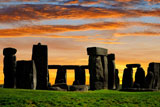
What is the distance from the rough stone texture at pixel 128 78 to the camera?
37.1 m

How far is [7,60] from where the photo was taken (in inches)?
1025

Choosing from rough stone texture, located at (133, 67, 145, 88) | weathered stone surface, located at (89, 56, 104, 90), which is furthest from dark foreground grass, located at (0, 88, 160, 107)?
rough stone texture, located at (133, 67, 145, 88)

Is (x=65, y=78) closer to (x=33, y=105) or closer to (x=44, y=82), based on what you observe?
(x=44, y=82)

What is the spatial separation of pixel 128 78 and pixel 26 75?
14.9 m

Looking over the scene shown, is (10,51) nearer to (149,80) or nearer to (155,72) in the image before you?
(149,80)

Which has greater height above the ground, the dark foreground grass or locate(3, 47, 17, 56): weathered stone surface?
locate(3, 47, 17, 56): weathered stone surface

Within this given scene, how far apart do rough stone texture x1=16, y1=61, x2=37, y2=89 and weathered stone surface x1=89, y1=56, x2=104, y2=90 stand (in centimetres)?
582

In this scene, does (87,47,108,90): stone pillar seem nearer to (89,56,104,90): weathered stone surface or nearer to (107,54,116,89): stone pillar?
(89,56,104,90): weathered stone surface

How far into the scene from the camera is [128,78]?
3719 centimetres

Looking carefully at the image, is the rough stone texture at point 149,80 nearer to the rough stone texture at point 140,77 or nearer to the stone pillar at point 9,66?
the rough stone texture at point 140,77

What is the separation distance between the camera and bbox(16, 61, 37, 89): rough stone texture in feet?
83.9

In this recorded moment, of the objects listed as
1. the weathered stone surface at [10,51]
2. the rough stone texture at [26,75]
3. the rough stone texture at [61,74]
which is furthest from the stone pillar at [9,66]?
the rough stone texture at [61,74]

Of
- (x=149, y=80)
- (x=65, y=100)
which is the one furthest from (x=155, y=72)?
(x=65, y=100)

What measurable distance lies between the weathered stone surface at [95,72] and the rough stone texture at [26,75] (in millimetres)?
5816
